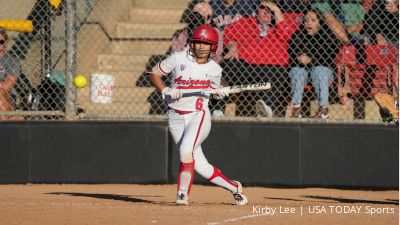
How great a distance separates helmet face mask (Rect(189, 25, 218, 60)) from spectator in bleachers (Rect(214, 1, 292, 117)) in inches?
107

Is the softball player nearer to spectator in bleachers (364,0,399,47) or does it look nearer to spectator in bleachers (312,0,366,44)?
spectator in bleachers (312,0,366,44)

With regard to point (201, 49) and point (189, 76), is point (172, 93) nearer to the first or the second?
point (189, 76)

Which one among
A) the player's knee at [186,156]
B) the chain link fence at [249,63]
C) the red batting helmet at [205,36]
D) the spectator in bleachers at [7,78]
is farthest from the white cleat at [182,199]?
the spectator in bleachers at [7,78]

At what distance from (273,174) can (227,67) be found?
4.80 ft

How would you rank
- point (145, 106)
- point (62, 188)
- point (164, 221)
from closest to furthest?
point (164, 221) → point (62, 188) → point (145, 106)

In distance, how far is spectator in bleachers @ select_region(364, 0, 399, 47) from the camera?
12352 mm

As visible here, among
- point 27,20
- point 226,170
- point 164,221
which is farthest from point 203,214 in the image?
point 27,20

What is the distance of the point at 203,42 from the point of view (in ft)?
31.4

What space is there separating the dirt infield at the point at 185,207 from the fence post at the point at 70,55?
3.38ft

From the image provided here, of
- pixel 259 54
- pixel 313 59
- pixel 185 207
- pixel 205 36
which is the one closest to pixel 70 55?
pixel 259 54

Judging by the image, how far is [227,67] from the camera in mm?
12500

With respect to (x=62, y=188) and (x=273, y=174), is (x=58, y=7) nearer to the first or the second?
(x=62, y=188)

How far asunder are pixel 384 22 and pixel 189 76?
3709 millimetres

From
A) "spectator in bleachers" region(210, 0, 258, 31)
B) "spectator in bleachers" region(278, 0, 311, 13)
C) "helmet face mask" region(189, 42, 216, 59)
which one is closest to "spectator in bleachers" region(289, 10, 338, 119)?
"spectator in bleachers" region(278, 0, 311, 13)
